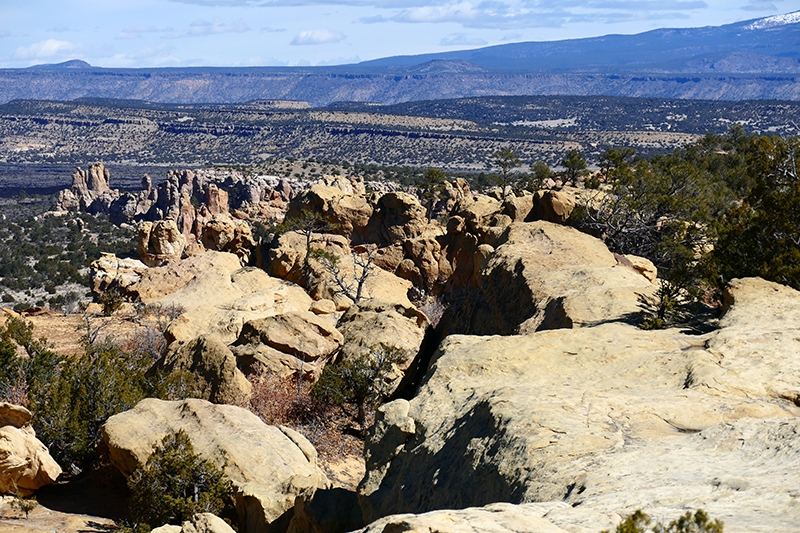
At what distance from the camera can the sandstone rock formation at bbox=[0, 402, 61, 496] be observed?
13.2m

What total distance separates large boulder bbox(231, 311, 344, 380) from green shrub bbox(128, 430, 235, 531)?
6.07 metres

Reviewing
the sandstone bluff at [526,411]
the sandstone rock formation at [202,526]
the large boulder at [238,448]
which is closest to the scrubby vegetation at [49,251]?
the sandstone bluff at [526,411]

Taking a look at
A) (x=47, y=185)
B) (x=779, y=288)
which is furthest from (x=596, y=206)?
(x=47, y=185)

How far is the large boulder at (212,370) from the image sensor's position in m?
16.9

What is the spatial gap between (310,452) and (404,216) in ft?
89.8

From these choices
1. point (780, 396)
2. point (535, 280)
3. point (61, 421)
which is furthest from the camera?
point (535, 280)

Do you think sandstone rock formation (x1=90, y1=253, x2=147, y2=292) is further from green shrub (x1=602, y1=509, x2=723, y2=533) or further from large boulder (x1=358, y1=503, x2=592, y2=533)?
green shrub (x1=602, y1=509, x2=723, y2=533)

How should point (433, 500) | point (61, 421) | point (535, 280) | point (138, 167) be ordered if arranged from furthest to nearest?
1. point (138, 167)
2. point (535, 280)
3. point (61, 421)
4. point (433, 500)

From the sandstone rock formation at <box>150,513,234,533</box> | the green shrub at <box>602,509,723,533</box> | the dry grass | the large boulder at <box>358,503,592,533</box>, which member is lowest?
the dry grass

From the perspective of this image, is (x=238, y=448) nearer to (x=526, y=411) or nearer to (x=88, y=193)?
(x=526, y=411)

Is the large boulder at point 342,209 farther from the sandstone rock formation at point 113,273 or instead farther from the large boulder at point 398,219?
the sandstone rock formation at point 113,273

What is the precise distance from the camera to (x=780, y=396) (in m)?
9.69

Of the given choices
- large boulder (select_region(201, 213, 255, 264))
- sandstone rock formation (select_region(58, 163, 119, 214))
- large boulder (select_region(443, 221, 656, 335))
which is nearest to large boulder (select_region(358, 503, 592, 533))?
large boulder (select_region(443, 221, 656, 335))

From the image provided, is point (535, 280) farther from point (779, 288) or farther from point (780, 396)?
point (780, 396)
